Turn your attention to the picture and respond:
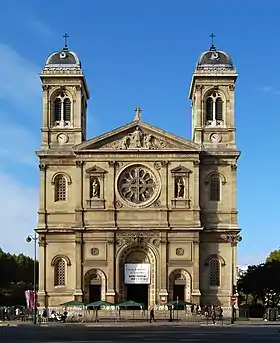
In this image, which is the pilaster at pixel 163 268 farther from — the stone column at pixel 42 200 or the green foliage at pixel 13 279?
the green foliage at pixel 13 279

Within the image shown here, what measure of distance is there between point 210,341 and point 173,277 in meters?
46.1

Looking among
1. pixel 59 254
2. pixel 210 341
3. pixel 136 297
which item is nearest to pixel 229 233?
pixel 136 297

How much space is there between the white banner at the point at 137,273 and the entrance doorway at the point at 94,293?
2.84 metres

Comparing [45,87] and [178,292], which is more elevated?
[45,87]

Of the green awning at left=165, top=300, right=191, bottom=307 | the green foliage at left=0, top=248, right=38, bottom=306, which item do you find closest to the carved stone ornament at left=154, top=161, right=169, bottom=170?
the green awning at left=165, top=300, right=191, bottom=307

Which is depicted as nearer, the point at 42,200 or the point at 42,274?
the point at 42,274

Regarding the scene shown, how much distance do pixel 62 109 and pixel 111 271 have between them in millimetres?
17422

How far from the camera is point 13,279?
12525cm

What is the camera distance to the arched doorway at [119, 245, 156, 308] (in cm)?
8906

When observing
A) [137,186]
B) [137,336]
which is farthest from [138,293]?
[137,336]

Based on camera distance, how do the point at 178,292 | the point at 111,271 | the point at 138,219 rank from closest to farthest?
the point at 111,271
the point at 178,292
the point at 138,219

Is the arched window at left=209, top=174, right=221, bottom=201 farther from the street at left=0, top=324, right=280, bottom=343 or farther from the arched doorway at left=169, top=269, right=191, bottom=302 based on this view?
the street at left=0, top=324, right=280, bottom=343

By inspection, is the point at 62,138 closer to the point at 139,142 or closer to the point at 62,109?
the point at 62,109

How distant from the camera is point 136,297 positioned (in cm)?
9069
